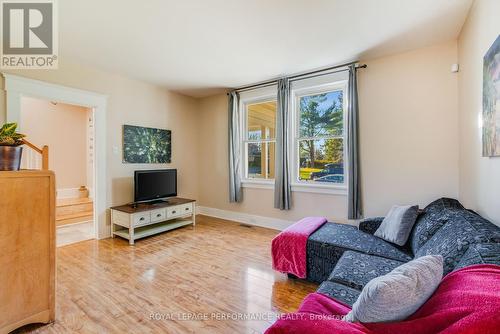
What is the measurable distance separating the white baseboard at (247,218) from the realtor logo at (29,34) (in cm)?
351

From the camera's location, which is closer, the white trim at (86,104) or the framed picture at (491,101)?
the framed picture at (491,101)

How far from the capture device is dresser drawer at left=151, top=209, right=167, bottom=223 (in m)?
3.73

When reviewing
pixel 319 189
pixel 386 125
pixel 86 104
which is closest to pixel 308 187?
pixel 319 189

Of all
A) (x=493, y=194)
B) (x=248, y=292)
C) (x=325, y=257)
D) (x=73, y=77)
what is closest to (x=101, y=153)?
(x=73, y=77)

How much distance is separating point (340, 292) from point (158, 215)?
3.11m

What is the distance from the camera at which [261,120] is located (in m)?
4.57

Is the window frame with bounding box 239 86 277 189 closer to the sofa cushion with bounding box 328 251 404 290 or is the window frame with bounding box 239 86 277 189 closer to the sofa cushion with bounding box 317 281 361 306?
the sofa cushion with bounding box 328 251 404 290

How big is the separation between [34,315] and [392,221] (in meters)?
3.11

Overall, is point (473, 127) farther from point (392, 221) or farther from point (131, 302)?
point (131, 302)

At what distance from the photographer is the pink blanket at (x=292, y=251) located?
2305mm

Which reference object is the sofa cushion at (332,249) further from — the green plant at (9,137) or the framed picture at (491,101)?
the green plant at (9,137)

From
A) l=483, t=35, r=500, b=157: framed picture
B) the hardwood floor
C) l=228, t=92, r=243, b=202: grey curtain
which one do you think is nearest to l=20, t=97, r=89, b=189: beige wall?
the hardwood floor

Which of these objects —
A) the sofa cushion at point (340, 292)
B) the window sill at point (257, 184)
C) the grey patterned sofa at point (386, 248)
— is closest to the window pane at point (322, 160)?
the window sill at point (257, 184)

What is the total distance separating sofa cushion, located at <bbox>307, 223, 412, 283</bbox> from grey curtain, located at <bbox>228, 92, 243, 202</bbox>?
2376mm
